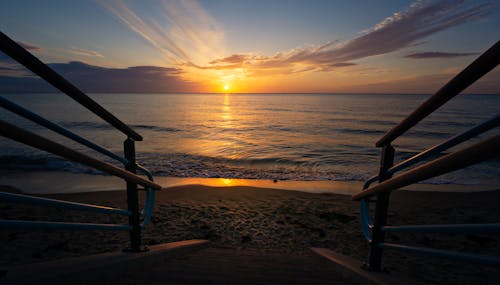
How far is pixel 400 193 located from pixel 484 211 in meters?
2.08

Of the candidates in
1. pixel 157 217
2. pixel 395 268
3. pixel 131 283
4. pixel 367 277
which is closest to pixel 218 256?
pixel 131 283

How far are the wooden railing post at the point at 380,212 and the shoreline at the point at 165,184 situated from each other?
6538 mm

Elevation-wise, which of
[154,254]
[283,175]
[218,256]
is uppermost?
[154,254]

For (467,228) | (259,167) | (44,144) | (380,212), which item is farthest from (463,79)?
(259,167)

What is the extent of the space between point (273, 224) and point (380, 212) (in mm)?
3850

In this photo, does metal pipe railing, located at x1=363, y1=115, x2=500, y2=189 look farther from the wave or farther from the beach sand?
the wave

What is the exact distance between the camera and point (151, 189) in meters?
2.88

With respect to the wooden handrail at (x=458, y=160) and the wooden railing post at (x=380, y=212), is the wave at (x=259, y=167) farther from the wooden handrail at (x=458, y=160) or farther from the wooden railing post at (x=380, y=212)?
the wooden handrail at (x=458, y=160)

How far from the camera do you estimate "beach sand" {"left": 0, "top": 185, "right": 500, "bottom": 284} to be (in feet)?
13.5

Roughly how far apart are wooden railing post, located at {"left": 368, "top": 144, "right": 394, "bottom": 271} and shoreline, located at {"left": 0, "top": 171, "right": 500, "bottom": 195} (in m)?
6.54

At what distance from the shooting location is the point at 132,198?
2.46m

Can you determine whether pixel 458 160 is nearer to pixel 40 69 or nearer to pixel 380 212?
pixel 380 212

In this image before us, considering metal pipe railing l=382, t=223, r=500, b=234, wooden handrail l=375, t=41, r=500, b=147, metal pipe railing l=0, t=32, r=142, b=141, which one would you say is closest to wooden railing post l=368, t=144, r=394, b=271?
wooden handrail l=375, t=41, r=500, b=147

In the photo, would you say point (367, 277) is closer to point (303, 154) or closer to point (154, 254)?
point (154, 254)
